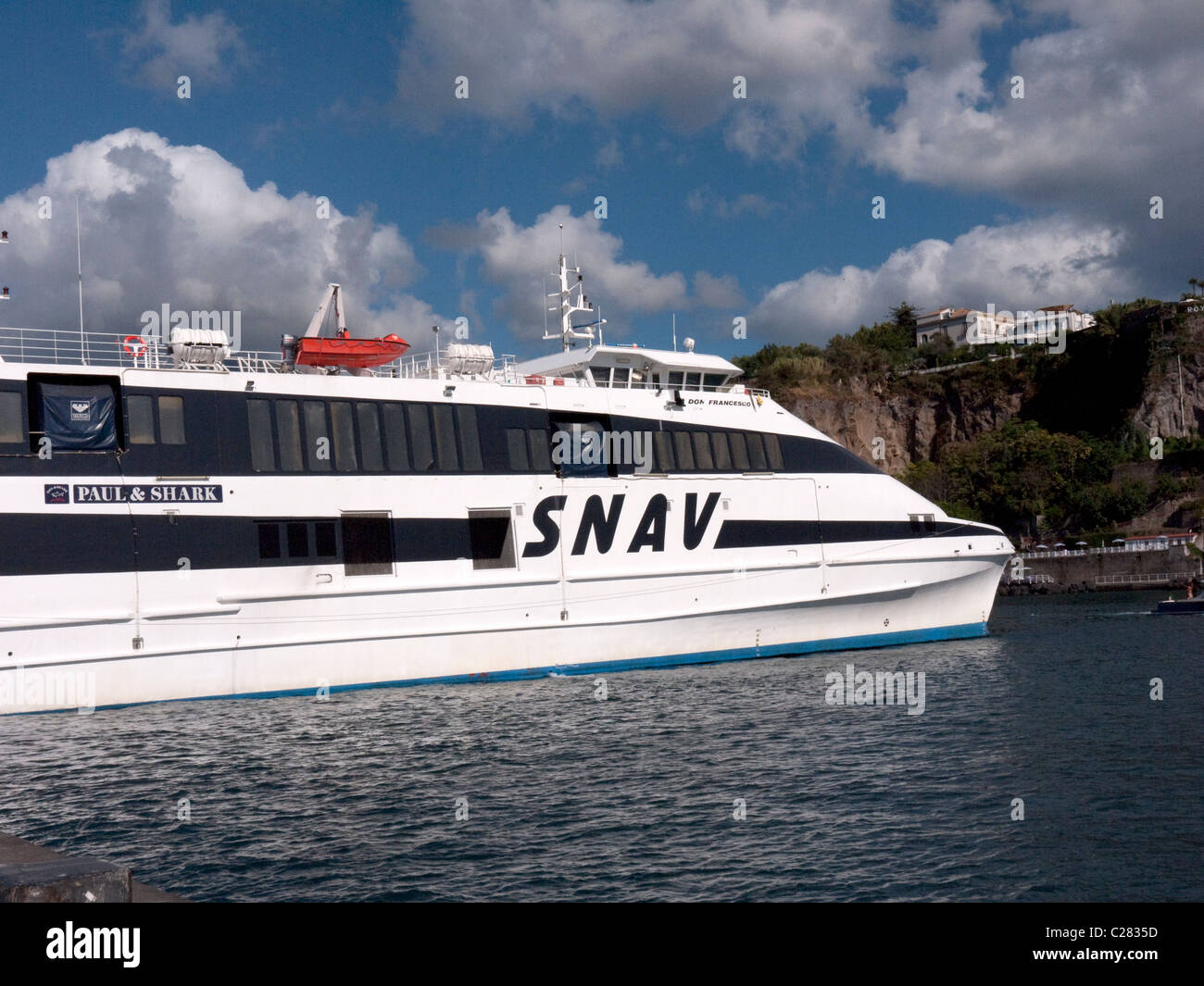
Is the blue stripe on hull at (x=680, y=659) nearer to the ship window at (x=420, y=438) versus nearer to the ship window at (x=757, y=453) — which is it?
the ship window at (x=757, y=453)

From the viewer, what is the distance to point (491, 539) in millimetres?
22984

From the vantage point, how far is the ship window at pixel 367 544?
21562 mm

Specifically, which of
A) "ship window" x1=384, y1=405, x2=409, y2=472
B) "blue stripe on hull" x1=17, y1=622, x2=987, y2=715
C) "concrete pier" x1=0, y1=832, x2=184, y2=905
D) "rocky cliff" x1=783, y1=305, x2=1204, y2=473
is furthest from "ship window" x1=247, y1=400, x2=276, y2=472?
"rocky cliff" x1=783, y1=305, x2=1204, y2=473

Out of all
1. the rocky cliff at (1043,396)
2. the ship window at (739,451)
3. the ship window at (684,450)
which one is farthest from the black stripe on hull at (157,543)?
the rocky cliff at (1043,396)

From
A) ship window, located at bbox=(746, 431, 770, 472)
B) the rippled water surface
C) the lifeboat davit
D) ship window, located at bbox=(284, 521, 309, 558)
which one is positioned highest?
the lifeboat davit

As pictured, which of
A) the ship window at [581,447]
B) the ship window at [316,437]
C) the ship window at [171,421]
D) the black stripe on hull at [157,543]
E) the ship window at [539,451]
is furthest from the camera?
the ship window at [581,447]

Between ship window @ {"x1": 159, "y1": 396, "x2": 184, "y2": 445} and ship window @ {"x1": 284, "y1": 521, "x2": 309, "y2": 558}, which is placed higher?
ship window @ {"x1": 159, "y1": 396, "x2": 184, "y2": 445}

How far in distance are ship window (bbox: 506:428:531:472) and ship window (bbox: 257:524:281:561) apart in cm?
525

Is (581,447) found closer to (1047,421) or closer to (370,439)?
(370,439)

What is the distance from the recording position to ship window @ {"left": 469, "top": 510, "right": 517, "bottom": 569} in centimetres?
2280

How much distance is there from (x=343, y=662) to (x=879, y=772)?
11423mm

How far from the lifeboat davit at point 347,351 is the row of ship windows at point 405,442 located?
1.89 meters

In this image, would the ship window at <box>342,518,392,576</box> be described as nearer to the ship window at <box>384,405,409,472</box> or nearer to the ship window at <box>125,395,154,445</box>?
the ship window at <box>384,405,409,472</box>

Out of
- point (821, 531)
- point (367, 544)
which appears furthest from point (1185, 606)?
point (367, 544)
